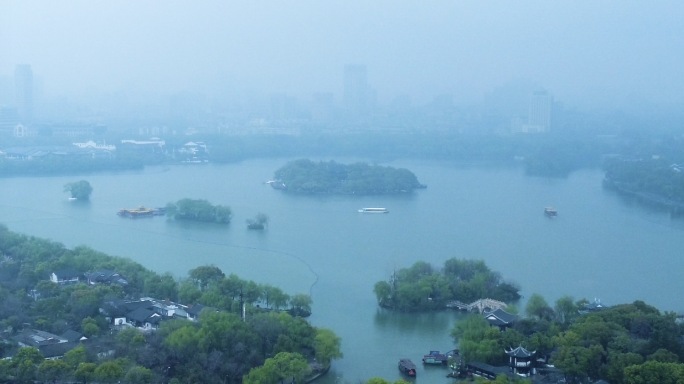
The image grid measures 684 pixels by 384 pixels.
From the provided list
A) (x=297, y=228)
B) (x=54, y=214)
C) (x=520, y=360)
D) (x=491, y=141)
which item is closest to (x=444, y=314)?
(x=520, y=360)

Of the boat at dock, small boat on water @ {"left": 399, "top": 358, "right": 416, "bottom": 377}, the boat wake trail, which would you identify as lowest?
small boat on water @ {"left": 399, "top": 358, "right": 416, "bottom": 377}

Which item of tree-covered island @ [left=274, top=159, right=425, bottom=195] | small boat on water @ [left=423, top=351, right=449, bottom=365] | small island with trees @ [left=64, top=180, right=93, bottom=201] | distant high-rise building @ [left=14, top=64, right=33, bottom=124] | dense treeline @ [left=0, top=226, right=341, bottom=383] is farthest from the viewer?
distant high-rise building @ [left=14, top=64, right=33, bottom=124]

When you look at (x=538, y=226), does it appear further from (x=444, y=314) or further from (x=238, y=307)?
(x=238, y=307)

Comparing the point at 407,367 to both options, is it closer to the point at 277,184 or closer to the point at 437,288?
the point at 437,288

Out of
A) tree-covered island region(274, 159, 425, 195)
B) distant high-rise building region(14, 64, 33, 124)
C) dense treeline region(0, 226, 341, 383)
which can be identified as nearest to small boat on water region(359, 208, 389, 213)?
tree-covered island region(274, 159, 425, 195)

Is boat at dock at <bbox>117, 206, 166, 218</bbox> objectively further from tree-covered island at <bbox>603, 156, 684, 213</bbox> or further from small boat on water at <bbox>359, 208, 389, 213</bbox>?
tree-covered island at <bbox>603, 156, 684, 213</bbox>

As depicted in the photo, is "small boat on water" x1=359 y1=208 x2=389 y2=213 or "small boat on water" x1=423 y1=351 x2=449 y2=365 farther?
"small boat on water" x1=359 y1=208 x2=389 y2=213

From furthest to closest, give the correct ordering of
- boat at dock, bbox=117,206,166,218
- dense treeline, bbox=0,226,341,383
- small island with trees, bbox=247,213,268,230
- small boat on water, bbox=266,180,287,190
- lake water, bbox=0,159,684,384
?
small boat on water, bbox=266,180,287,190 → boat at dock, bbox=117,206,166,218 → small island with trees, bbox=247,213,268,230 → lake water, bbox=0,159,684,384 → dense treeline, bbox=0,226,341,383
